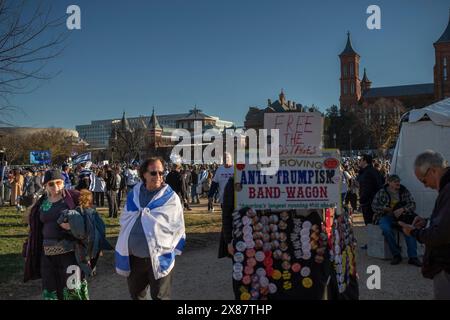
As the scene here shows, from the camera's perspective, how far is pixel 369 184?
923 centimetres

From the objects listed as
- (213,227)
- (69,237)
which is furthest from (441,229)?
(213,227)

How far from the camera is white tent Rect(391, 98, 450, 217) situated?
8.70 metres

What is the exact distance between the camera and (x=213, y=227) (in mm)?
13438

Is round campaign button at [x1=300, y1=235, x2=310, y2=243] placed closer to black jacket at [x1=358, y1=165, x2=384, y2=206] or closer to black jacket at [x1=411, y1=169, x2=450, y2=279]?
black jacket at [x1=411, y1=169, x2=450, y2=279]

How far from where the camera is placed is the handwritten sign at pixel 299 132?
4938 mm

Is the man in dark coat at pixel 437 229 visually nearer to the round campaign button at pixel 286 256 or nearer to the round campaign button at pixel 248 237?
the round campaign button at pixel 286 256

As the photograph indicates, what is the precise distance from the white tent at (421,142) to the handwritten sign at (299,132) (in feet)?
15.8

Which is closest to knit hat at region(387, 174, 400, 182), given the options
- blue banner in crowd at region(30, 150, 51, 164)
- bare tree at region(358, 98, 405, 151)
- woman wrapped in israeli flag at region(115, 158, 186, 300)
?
woman wrapped in israeli flag at region(115, 158, 186, 300)

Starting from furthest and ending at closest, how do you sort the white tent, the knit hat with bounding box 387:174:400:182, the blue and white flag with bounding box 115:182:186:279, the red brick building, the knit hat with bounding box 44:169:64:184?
1. the red brick building
2. the white tent
3. the knit hat with bounding box 387:174:400:182
4. the knit hat with bounding box 44:169:64:184
5. the blue and white flag with bounding box 115:182:186:279

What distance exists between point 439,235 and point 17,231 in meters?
12.1

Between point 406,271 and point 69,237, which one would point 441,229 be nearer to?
point 69,237

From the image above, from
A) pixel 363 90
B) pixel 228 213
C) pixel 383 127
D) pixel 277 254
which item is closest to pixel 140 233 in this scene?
pixel 228 213

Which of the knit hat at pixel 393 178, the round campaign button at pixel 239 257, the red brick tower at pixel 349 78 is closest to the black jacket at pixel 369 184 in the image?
the knit hat at pixel 393 178

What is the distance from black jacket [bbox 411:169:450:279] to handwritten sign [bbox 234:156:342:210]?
4.31 ft
